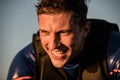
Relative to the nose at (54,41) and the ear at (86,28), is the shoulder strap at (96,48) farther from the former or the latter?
the nose at (54,41)

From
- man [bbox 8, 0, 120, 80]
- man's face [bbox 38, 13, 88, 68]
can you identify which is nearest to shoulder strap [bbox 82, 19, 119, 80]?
man [bbox 8, 0, 120, 80]

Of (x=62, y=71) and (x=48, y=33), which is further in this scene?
(x=62, y=71)

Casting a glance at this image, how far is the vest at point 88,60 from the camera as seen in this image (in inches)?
90.6

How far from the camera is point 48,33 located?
213 centimetres

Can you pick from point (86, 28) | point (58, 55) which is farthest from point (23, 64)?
point (86, 28)

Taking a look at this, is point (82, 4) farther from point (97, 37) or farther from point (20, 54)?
point (20, 54)

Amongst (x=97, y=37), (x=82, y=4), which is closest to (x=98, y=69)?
(x=97, y=37)

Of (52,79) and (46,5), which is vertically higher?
(46,5)

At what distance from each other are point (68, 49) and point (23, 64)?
0.25 meters

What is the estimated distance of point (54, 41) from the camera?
6.97 ft

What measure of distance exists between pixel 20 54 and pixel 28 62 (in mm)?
66

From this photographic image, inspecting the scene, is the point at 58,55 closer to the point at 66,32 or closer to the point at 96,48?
the point at 66,32

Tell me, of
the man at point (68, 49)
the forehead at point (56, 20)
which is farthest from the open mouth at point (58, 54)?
the forehead at point (56, 20)

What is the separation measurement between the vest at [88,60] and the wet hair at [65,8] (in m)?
0.13
